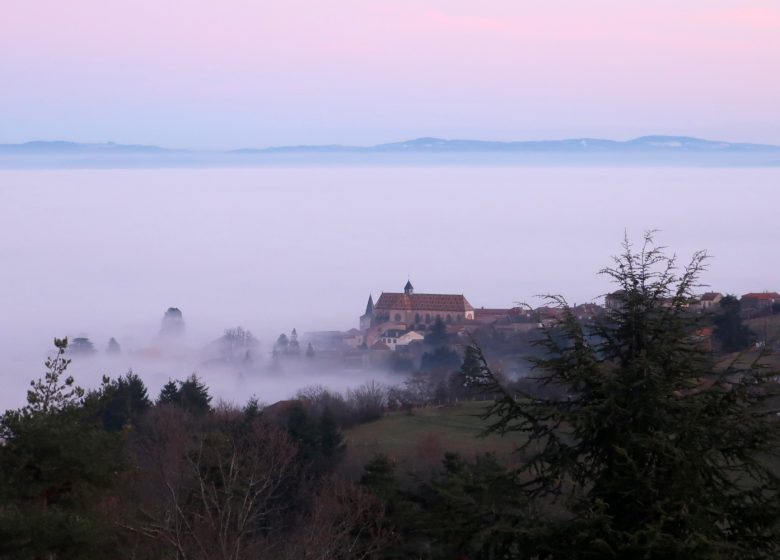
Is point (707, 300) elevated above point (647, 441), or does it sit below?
below

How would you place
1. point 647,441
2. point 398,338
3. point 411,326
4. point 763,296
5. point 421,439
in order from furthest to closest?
point 411,326 < point 398,338 < point 763,296 < point 421,439 < point 647,441

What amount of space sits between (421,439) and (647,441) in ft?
76.2

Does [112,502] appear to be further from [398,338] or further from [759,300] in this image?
[398,338]

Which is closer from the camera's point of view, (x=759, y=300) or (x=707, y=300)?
(x=707, y=300)

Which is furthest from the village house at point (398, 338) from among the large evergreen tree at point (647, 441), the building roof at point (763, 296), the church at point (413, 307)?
the large evergreen tree at point (647, 441)

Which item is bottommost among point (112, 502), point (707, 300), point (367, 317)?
point (367, 317)

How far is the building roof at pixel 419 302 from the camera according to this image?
292ft

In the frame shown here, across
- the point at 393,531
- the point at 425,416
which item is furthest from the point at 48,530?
the point at 425,416

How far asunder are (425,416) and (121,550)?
939 inches

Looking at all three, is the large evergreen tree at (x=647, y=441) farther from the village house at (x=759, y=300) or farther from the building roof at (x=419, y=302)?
the building roof at (x=419, y=302)

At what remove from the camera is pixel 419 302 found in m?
92.7

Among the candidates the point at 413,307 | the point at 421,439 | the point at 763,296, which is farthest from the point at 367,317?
the point at 421,439

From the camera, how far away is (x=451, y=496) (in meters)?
5.48

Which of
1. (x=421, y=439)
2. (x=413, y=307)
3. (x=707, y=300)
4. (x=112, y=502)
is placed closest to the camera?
(x=112, y=502)
